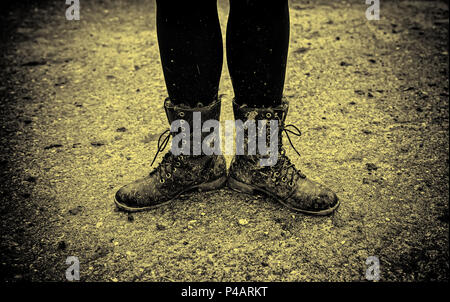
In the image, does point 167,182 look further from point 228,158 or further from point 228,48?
point 228,48

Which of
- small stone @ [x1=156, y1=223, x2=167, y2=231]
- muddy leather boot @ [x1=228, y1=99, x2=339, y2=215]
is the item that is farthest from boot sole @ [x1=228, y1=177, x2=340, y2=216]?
small stone @ [x1=156, y1=223, x2=167, y2=231]

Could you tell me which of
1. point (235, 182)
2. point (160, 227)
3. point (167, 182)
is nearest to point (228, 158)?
point (235, 182)

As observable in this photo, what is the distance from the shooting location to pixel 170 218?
1.51m

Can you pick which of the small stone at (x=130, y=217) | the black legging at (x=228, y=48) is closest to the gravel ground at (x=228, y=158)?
the small stone at (x=130, y=217)

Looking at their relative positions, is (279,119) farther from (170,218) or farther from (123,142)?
(123,142)

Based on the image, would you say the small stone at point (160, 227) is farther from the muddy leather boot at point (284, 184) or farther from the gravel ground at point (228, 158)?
the muddy leather boot at point (284, 184)

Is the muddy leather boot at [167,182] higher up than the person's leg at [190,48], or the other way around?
the person's leg at [190,48]

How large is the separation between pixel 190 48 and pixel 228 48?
0.14 m

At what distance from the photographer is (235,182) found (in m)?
1.59

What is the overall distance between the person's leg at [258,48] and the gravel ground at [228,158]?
49cm

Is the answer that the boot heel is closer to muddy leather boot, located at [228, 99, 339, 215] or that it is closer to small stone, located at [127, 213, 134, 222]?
muddy leather boot, located at [228, 99, 339, 215]

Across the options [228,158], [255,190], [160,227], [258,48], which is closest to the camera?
[258,48]

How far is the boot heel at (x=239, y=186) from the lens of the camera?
157cm

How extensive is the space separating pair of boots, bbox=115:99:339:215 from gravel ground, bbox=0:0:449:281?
0.17 ft
